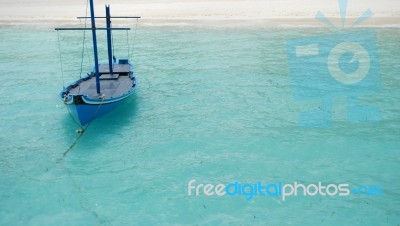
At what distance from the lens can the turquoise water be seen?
13406 mm

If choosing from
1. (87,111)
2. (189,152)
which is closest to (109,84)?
(87,111)

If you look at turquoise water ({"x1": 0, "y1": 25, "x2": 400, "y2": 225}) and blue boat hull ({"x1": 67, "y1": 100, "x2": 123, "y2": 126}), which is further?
blue boat hull ({"x1": 67, "y1": 100, "x2": 123, "y2": 126})

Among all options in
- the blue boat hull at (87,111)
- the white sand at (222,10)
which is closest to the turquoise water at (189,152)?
the blue boat hull at (87,111)

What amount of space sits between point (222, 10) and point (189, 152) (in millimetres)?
43300

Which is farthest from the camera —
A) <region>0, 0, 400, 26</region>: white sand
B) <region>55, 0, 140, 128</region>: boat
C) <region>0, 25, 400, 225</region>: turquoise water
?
<region>0, 0, 400, 26</region>: white sand

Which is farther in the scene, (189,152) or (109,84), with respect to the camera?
(109,84)

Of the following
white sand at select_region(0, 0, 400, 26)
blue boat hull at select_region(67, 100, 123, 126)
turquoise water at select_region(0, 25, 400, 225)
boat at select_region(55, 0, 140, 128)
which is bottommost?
turquoise water at select_region(0, 25, 400, 225)

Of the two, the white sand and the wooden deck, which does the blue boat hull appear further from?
the white sand

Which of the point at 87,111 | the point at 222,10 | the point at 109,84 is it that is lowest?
the point at 87,111

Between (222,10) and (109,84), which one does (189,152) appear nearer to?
(109,84)

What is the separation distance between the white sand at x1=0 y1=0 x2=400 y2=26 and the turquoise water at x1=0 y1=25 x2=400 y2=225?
2236cm

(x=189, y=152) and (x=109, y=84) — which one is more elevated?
(x=109, y=84)

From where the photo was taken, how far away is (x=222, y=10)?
2247 inches

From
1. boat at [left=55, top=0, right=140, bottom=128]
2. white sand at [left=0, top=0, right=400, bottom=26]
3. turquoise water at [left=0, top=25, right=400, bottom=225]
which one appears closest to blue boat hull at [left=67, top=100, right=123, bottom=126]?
boat at [left=55, top=0, right=140, bottom=128]
